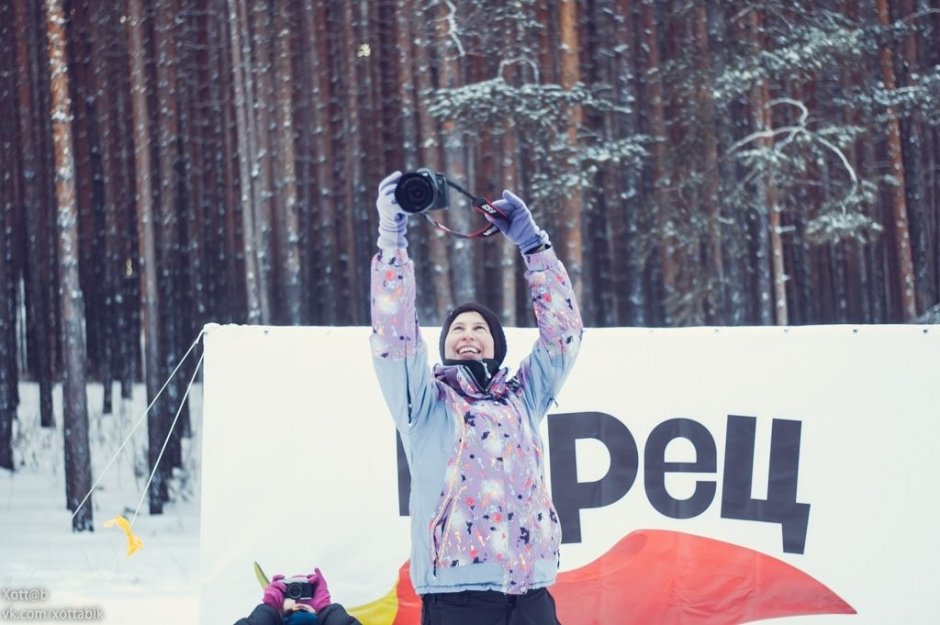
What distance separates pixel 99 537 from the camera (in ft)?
30.3

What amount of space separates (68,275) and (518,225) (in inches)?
295

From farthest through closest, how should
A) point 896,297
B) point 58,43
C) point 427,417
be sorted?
point 896,297, point 58,43, point 427,417

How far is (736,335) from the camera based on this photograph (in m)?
4.41

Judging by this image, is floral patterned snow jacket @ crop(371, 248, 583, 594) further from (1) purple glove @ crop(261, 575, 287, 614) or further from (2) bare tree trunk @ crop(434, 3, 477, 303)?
(2) bare tree trunk @ crop(434, 3, 477, 303)

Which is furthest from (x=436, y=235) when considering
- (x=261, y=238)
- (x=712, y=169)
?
(x=712, y=169)

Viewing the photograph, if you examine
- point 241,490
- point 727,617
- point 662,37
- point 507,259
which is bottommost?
point 727,617

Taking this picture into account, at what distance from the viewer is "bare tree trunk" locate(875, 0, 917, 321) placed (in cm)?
1302

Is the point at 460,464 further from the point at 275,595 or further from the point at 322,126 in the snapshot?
the point at 322,126

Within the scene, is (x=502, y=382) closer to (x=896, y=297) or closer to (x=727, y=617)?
(x=727, y=617)

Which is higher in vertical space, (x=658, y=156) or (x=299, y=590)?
(x=658, y=156)

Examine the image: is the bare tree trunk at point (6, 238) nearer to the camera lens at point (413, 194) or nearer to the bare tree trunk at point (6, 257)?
the bare tree trunk at point (6, 257)

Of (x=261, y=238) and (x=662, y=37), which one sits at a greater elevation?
(x=662, y=37)

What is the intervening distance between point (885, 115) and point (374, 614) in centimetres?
1068

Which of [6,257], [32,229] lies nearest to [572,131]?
[32,229]
